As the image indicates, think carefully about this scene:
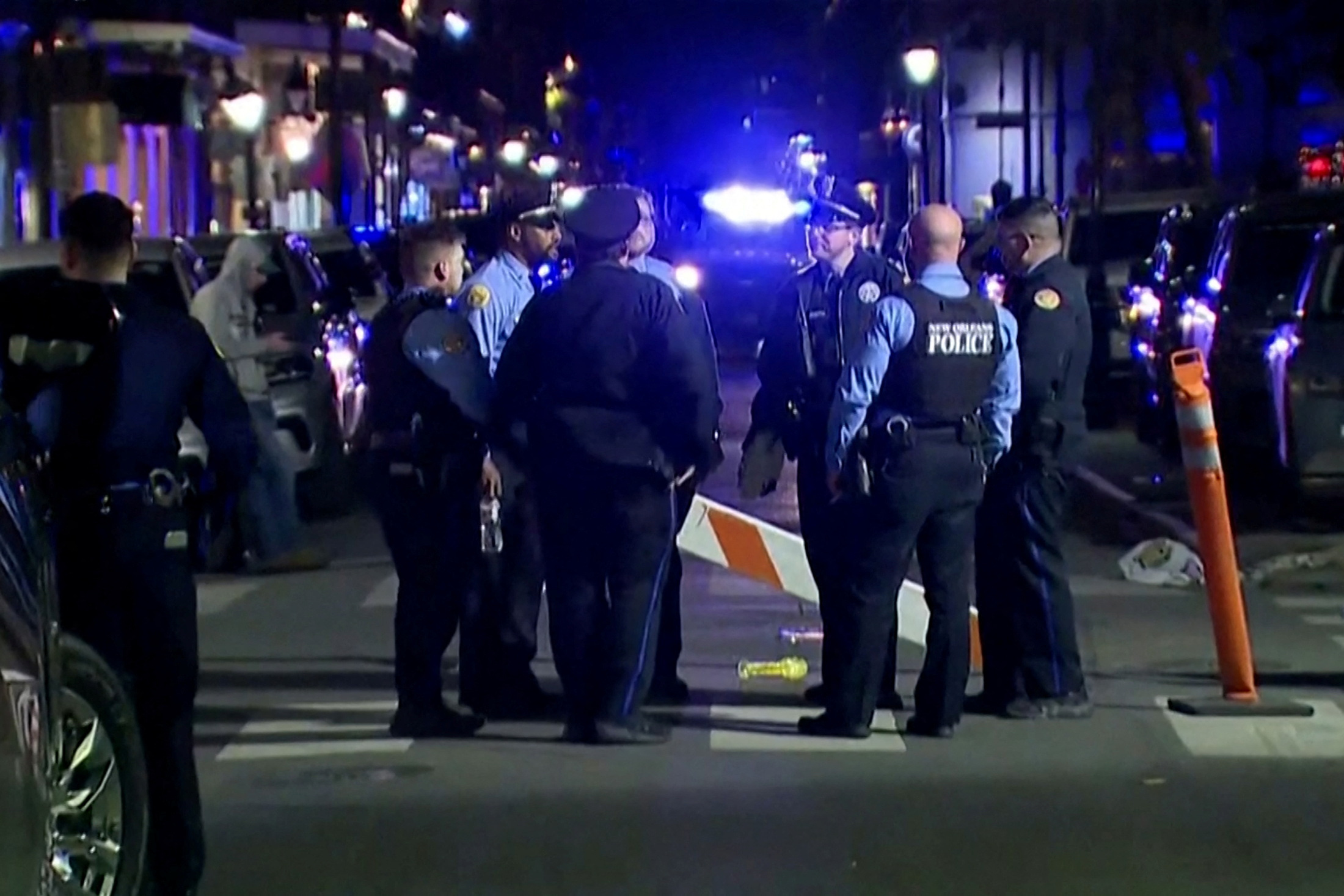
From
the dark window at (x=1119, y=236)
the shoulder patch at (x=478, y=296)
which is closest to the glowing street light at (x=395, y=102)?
the dark window at (x=1119, y=236)

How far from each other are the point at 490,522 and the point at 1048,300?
2307 mm

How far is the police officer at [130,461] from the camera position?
6.65m

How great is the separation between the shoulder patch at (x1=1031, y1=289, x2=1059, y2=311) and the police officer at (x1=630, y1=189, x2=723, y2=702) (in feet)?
4.16

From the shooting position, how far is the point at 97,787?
20.9 ft

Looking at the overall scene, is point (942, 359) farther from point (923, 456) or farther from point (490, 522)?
point (490, 522)

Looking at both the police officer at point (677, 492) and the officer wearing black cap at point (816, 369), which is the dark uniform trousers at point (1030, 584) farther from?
the police officer at point (677, 492)

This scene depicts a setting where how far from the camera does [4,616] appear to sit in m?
4.84

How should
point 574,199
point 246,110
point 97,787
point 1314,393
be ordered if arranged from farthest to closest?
point 246,110 → point 1314,393 → point 574,199 → point 97,787

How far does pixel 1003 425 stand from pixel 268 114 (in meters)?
35.1

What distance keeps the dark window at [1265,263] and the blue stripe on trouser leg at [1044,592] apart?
863 cm

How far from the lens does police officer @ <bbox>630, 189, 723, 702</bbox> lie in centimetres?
939

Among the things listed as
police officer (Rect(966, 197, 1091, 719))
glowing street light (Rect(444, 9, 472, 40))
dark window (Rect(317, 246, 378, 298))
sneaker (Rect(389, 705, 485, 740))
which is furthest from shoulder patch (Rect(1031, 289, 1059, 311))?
glowing street light (Rect(444, 9, 472, 40))

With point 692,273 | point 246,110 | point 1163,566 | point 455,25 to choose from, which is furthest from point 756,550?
point 455,25

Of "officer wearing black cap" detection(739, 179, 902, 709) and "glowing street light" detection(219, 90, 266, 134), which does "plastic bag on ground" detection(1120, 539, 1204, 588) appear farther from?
"glowing street light" detection(219, 90, 266, 134)
